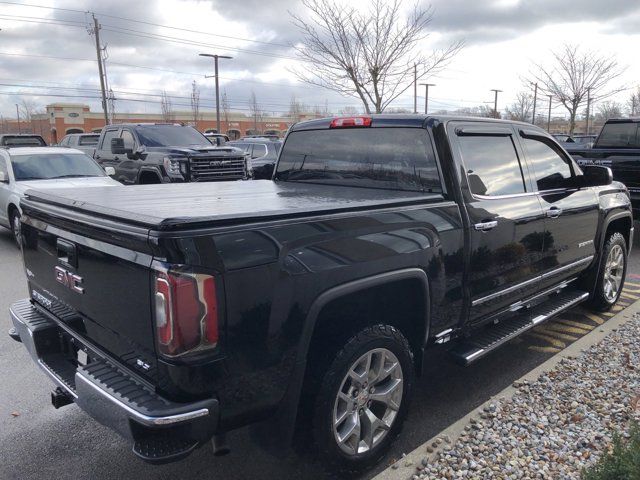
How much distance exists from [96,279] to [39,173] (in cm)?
804

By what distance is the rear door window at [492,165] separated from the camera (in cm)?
372

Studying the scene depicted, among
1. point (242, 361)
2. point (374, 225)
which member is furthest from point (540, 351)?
point (242, 361)

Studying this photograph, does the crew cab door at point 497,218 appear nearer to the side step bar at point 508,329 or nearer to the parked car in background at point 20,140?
the side step bar at point 508,329

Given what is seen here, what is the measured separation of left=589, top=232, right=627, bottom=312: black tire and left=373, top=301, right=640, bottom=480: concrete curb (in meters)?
0.17

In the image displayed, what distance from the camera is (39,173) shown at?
9578 mm

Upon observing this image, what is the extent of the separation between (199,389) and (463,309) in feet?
6.38

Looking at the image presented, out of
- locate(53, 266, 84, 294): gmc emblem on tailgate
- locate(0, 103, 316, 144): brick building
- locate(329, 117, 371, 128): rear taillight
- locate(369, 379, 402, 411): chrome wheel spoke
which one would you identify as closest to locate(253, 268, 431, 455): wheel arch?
locate(369, 379, 402, 411): chrome wheel spoke

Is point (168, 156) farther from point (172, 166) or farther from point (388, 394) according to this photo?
point (388, 394)

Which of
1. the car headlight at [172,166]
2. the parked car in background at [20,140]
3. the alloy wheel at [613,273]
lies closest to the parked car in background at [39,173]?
the car headlight at [172,166]

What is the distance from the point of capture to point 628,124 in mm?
10180

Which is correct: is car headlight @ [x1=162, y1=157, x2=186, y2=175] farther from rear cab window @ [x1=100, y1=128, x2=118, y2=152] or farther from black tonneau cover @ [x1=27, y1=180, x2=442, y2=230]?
black tonneau cover @ [x1=27, y1=180, x2=442, y2=230]

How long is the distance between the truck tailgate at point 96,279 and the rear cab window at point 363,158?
6.55ft

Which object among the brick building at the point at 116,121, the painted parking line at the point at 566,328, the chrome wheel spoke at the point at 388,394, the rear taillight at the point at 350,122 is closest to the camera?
the chrome wheel spoke at the point at 388,394

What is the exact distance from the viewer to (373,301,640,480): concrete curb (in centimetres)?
291
